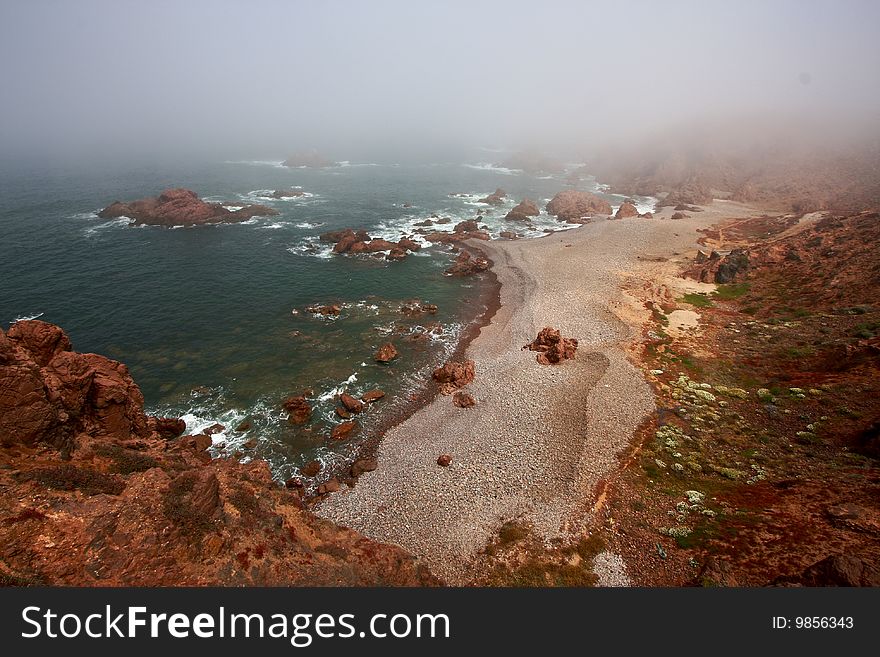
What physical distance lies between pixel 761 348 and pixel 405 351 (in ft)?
129

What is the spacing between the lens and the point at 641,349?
43.8 m

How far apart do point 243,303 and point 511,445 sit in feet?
148

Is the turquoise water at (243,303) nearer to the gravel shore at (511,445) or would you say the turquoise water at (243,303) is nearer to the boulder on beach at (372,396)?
the boulder on beach at (372,396)

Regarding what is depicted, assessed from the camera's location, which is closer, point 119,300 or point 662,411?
point 662,411

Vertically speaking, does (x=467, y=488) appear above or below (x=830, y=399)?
below

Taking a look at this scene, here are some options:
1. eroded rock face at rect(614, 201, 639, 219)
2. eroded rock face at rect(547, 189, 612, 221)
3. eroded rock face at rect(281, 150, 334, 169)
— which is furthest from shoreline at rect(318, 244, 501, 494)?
eroded rock face at rect(281, 150, 334, 169)

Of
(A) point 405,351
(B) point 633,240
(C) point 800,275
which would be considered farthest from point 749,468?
(B) point 633,240

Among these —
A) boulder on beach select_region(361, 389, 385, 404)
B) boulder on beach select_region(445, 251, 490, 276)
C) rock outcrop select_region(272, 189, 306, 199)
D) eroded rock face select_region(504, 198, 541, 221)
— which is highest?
rock outcrop select_region(272, 189, 306, 199)

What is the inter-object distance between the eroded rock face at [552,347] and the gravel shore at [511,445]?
1180 mm

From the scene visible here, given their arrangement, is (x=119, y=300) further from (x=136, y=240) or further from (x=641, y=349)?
(x=641, y=349)

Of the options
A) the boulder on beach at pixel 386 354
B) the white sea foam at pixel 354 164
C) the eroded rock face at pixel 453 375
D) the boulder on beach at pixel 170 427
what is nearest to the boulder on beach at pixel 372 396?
the boulder on beach at pixel 386 354

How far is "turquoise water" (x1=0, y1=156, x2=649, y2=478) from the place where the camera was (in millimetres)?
38469

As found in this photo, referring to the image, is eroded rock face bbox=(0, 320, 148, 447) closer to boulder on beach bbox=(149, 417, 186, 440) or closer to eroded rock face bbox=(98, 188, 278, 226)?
boulder on beach bbox=(149, 417, 186, 440)

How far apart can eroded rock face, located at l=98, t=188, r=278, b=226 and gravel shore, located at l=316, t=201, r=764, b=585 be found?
75.7m
